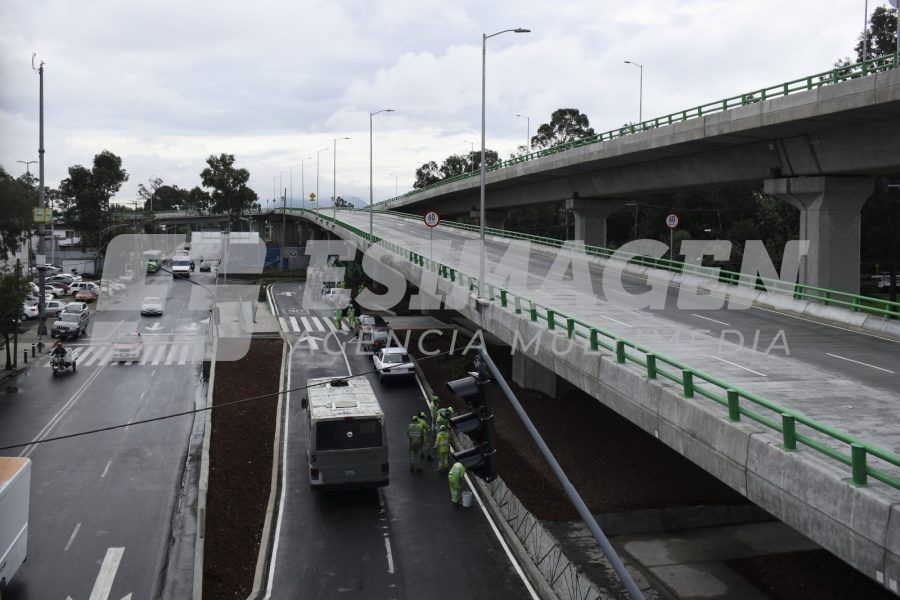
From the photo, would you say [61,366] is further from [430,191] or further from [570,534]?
[430,191]

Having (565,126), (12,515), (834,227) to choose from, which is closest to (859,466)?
(12,515)

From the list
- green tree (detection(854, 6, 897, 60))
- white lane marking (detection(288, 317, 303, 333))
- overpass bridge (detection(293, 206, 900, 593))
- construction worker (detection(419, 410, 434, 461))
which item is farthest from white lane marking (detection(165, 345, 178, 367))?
green tree (detection(854, 6, 897, 60))

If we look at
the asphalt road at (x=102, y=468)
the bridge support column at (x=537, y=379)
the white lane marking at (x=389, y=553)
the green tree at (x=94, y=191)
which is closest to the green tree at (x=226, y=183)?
the green tree at (x=94, y=191)

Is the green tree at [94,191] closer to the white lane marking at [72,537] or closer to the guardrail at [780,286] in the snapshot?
the guardrail at [780,286]

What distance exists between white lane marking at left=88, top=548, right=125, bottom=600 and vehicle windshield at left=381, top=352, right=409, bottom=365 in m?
17.7

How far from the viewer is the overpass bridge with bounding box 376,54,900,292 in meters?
24.9

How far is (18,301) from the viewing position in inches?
1336

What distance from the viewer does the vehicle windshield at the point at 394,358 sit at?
33625 mm

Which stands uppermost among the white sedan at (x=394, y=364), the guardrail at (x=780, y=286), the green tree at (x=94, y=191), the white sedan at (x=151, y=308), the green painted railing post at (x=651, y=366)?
the green tree at (x=94, y=191)

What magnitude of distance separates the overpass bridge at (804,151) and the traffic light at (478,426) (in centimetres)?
1961

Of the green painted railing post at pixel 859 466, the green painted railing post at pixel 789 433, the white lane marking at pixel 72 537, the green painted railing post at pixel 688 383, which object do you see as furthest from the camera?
the white lane marking at pixel 72 537

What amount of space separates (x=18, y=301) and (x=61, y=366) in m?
3.49

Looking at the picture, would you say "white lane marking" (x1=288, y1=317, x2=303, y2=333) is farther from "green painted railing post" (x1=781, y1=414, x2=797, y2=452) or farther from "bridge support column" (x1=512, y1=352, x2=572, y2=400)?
"green painted railing post" (x1=781, y1=414, x2=797, y2=452)

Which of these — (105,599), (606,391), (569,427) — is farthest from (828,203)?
(105,599)
